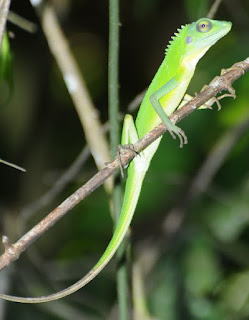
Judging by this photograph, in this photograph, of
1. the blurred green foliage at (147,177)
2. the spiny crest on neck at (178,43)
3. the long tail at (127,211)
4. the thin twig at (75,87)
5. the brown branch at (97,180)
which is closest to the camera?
the brown branch at (97,180)

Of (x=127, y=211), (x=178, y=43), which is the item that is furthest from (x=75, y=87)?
(x=127, y=211)

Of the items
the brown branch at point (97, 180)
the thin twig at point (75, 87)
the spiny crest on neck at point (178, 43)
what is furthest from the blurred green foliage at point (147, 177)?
the brown branch at point (97, 180)

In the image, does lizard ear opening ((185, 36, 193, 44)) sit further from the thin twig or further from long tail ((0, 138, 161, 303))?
the thin twig

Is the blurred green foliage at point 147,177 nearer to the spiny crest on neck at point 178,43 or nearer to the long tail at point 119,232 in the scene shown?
the spiny crest on neck at point 178,43

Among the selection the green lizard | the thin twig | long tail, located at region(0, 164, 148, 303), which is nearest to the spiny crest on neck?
the green lizard

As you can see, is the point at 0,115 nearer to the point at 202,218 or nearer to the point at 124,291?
the point at 202,218

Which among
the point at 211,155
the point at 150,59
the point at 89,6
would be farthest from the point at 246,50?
the point at 89,6
